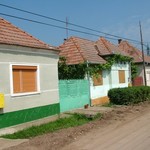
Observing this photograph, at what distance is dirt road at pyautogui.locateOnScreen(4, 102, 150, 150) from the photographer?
382 inches

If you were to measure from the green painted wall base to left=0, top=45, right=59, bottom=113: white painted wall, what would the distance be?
18 centimetres

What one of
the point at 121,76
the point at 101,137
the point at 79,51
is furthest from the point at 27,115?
A: the point at 121,76

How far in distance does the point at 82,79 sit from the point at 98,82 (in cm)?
224

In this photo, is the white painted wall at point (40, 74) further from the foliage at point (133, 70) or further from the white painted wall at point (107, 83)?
the foliage at point (133, 70)

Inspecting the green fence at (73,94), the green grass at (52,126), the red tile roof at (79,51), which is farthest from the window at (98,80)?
the green grass at (52,126)

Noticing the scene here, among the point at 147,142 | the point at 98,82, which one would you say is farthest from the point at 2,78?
the point at 98,82

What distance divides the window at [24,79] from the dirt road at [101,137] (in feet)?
8.97

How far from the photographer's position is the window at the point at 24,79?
537 inches

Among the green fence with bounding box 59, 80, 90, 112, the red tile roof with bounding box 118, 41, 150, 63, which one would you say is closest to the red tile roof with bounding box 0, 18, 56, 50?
the green fence with bounding box 59, 80, 90, 112

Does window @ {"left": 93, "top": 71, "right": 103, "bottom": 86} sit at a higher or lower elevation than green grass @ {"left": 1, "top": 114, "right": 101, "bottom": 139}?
higher

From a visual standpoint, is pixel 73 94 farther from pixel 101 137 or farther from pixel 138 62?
pixel 138 62

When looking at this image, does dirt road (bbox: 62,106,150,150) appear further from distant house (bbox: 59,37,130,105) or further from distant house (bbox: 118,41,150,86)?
distant house (bbox: 118,41,150,86)

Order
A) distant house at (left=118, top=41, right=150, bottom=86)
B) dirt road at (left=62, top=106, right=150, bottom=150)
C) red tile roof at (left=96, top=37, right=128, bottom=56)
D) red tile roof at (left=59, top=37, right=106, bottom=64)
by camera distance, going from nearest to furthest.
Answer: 1. dirt road at (left=62, top=106, right=150, bottom=150)
2. red tile roof at (left=59, top=37, right=106, bottom=64)
3. red tile roof at (left=96, top=37, right=128, bottom=56)
4. distant house at (left=118, top=41, right=150, bottom=86)

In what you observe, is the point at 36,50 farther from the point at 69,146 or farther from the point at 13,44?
the point at 69,146
